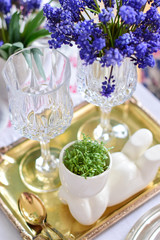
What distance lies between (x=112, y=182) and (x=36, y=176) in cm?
20

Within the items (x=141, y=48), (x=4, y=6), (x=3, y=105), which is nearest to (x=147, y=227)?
(x=141, y=48)

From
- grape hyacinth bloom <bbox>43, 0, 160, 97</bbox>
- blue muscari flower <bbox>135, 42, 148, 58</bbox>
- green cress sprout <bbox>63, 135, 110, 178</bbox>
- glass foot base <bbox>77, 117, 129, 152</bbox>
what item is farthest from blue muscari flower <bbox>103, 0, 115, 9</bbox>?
glass foot base <bbox>77, 117, 129, 152</bbox>

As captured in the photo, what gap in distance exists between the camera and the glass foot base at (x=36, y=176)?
31.9 inches

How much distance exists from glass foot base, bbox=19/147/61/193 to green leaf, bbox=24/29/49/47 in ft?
0.89

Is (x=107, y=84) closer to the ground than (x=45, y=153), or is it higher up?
higher up

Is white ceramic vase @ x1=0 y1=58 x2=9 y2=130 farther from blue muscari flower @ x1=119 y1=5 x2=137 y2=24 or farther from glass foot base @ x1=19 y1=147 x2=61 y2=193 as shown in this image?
blue muscari flower @ x1=119 y1=5 x2=137 y2=24

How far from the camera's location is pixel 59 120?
29.4 inches

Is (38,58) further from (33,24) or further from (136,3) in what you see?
(136,3)

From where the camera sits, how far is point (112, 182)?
0.73 m

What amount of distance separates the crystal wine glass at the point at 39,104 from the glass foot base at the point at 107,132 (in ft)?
0.33

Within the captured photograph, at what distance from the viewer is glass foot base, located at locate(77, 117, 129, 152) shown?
917 mm

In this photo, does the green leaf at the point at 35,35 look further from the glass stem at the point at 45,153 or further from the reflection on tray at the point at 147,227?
the reflection on tray at the point at 147,227

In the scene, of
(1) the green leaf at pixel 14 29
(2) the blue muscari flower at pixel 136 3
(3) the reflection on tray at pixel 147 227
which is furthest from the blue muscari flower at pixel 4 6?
(3) the reflection on tray at pixel 147 227

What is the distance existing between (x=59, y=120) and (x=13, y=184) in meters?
0.19
